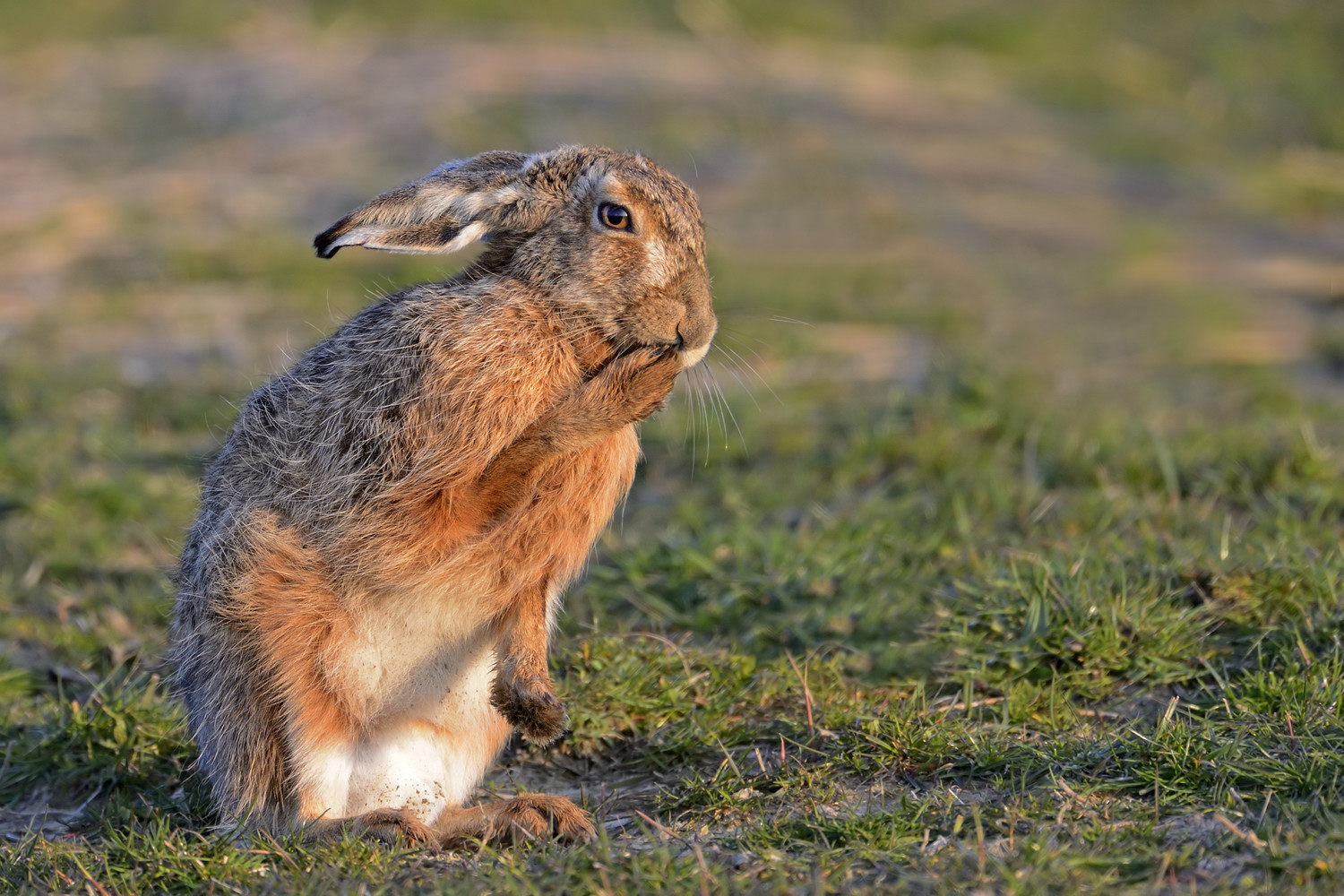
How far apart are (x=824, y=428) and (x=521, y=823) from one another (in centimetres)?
333

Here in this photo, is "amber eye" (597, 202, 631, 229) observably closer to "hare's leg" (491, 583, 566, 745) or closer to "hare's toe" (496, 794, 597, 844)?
"hare's leg" (491, 583, 566, 745)

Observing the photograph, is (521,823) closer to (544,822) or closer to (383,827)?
(544,822)

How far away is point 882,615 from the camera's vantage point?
14.6 feet

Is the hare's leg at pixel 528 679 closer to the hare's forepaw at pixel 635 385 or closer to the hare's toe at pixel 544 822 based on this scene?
the hare's toe at pixel 544 822

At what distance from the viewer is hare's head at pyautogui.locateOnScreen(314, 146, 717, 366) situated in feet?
11.4

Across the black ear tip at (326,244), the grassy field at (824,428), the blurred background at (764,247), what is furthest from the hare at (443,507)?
the blurred background at (764,247)

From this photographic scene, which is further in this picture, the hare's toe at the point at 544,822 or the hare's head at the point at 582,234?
the hare's head at the point at 582,234

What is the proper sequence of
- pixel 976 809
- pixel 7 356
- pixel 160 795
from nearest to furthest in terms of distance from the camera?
pixel 976 809
pixel 160 795
pixel 7 356

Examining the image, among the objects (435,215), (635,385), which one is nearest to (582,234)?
(435,215)

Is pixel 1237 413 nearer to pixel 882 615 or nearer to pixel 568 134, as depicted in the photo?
pixel 882 615

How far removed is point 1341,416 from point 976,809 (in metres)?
4.17

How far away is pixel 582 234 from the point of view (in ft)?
11.7

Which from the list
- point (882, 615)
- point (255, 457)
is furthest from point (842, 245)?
point (255, 457)

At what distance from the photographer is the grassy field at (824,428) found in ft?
10.8
